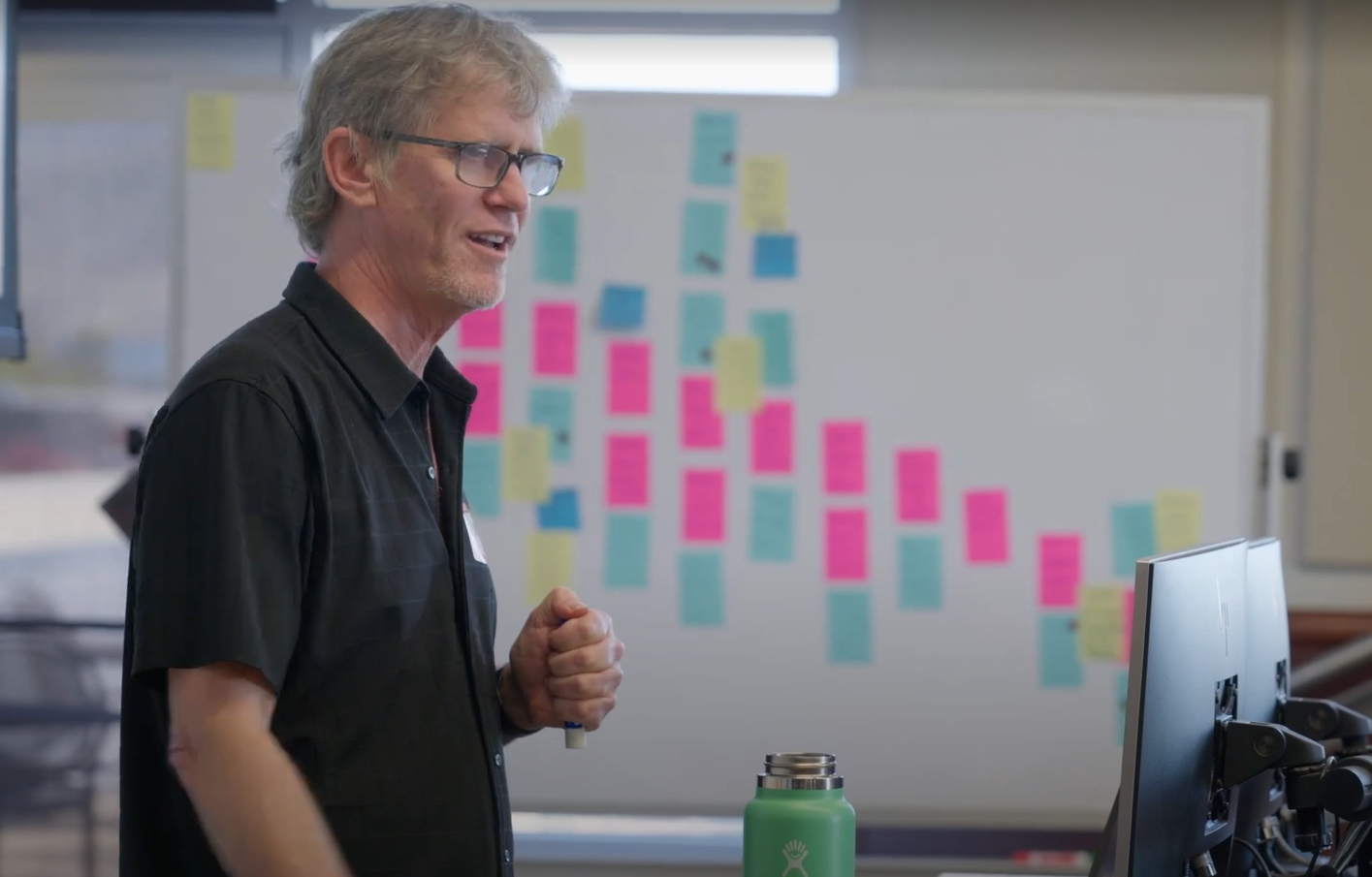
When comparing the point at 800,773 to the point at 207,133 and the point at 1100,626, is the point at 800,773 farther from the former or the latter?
the point at 207,133

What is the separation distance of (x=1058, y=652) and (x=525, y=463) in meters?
1.04

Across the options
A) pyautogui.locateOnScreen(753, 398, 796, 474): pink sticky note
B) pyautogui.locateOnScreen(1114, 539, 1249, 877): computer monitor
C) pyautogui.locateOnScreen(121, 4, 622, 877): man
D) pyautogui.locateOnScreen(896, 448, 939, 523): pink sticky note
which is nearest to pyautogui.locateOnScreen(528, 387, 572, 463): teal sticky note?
pyautogui.locateOnScreen(753, 398, 796, 474): pink sticky note

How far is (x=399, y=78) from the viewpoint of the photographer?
1.16 metres

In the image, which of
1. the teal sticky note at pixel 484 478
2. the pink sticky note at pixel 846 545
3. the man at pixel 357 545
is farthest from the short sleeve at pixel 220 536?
the pink sticky note at pixel 846 545

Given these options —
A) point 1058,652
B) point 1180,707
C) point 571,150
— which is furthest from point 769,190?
point 1180,707

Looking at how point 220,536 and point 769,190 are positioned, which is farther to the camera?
point 769,190

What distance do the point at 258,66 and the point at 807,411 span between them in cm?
172

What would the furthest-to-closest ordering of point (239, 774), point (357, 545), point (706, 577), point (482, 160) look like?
point (706, 577), point (482, 160), point (357, 545), point (239, 774)

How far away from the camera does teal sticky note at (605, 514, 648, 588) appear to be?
2.57 metres

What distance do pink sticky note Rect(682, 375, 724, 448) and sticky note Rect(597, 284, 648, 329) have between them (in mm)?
146

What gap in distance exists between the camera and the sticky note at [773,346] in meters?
2.58

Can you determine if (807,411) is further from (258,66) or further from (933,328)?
(258,66)

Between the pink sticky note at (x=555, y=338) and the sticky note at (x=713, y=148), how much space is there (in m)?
0.34

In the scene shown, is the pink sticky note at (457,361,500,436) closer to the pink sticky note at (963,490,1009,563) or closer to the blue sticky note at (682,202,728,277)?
the blue sticky note at (682,202,728,277)
